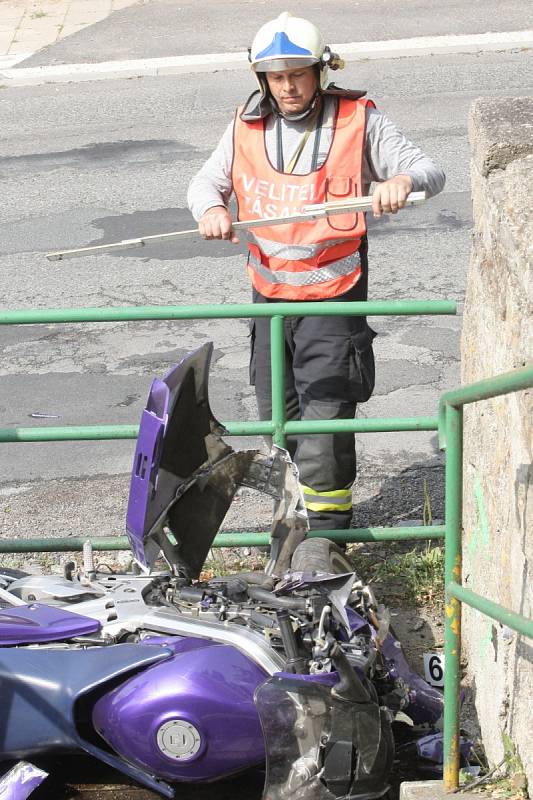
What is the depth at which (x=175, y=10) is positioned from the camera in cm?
1611

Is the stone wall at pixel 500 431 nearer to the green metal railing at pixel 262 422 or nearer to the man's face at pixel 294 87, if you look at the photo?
the green metal railing at pixel 262 422

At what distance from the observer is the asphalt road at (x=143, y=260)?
6.23 metres

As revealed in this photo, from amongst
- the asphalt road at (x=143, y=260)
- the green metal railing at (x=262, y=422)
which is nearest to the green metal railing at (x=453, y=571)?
the green metal railing at (x=262, y=422)

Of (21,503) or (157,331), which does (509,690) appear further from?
(157,331)

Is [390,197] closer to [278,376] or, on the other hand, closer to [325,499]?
[278,376]

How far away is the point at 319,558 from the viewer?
13.7 ft

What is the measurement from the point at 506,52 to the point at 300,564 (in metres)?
10.8

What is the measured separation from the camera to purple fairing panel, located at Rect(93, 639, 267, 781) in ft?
10.7

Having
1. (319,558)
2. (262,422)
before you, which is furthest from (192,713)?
(262,422)

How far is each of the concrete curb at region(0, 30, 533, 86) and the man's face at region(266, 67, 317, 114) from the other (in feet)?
30.1

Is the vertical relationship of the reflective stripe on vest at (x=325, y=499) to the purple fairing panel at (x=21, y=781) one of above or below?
above

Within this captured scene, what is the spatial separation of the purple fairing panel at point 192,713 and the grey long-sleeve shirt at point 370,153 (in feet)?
6.72

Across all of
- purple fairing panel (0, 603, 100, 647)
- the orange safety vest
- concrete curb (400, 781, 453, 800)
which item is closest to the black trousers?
the orange safety vest

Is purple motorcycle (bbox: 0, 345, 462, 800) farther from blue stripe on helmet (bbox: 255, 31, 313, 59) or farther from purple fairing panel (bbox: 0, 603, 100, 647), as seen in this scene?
blue stripe on helmet (bbox: 255, 31, 313, 59)
